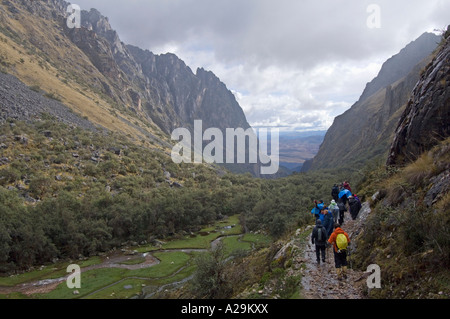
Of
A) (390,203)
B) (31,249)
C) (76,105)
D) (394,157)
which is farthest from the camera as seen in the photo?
(76,105)

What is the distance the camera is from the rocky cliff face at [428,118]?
13.6m

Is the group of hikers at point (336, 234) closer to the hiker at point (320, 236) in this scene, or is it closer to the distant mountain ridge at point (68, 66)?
the hiker at point (320, 236)

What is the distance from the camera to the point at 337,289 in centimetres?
939

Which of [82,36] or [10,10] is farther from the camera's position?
[82,36]

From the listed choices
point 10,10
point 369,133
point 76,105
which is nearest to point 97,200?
point 76,105

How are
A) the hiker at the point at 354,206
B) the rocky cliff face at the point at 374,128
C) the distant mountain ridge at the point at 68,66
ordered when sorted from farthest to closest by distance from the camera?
1. the rocky cliff face at the point at 374,128
2. the distant mountain ridge at the point at 68,66
3. the hiker at the point at 354,206

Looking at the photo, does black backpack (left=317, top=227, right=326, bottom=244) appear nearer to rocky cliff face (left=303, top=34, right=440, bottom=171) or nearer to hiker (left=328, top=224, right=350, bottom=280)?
hiker (left=328, top=224, right=350, bottom=280)

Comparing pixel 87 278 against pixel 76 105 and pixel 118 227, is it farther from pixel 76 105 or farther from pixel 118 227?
pixel 76 105

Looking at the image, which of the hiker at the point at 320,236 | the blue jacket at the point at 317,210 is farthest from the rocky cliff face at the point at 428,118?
the hiker at the point at 320,236

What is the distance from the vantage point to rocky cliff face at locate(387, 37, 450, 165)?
44.7 ft

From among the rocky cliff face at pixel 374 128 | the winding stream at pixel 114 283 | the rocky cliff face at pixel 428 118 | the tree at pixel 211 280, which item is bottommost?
the winding stream at pixel 114 283

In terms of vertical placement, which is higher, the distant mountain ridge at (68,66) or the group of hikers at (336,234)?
the distant mountain ridge at (68,66)

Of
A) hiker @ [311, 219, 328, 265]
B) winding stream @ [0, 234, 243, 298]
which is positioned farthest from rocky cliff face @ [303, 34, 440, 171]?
hiker @ [311, 219, 328, 265]

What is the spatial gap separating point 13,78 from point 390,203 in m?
89.6
